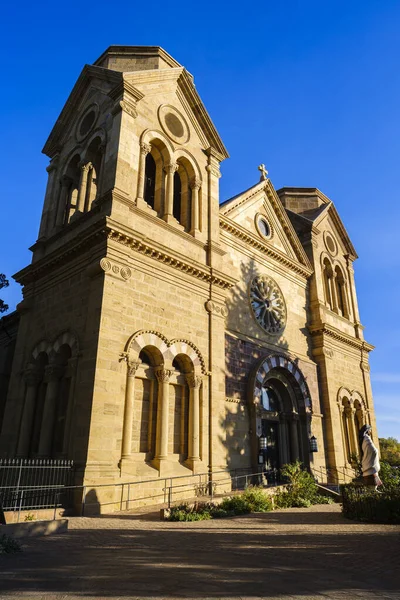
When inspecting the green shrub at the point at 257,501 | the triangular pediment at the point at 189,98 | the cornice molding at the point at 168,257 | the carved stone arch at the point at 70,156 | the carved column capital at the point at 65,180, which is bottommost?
the green shrub at the point at 257,501

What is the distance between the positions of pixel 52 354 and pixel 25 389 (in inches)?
83.9

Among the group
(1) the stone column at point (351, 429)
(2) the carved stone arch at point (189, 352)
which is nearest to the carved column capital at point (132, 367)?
(2) the carved stone arch at point (189, 352)

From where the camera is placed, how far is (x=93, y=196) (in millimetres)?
19578

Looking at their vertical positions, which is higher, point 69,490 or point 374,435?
point 374,435

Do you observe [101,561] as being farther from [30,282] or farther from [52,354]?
[30,282]

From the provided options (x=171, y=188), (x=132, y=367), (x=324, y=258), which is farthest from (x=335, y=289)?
(x=132, y=367)

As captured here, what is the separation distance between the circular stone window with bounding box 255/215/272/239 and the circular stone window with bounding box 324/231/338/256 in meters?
6.27

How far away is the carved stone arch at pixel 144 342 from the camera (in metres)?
14.4

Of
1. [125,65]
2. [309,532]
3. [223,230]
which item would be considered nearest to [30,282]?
[223,230]

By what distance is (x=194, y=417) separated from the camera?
52.3ft

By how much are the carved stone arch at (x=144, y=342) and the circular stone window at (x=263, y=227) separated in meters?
10.6

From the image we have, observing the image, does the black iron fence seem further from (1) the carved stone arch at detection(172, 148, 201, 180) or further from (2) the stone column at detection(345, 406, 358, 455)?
(2) the stone column at detection(345, 406, 358, 455)

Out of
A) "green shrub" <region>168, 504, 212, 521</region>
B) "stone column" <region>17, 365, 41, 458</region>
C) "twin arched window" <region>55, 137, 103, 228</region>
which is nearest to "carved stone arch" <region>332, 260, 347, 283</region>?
"twin arched window" <region>55, 137, 103, 228</region>

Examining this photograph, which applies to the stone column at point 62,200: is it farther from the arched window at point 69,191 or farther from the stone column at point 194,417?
the stone column at point 194,417
